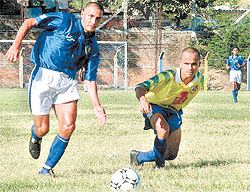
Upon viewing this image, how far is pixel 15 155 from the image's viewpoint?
9.65 meters

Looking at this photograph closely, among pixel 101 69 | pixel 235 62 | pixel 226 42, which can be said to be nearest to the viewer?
pixel 235 62

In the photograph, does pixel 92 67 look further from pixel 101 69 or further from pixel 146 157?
pixel 101 69

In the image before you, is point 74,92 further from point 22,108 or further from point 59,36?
point 22,108

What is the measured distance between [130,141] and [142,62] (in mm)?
30036

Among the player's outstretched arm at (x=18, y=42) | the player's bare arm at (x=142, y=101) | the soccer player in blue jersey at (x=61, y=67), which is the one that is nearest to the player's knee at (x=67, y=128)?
the soccer player in blue jersey at (x=61, y=67)

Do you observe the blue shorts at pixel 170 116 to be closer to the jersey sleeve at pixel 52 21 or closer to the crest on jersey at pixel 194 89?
the crest on jersey at pixel 194 89

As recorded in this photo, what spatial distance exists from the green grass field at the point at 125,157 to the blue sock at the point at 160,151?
0.13 m

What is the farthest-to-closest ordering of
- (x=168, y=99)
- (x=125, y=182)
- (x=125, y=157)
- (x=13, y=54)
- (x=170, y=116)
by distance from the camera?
(x=125, y=157) → (x=170, y=116) → (x=168, y=99) → (x=13, y=54) → (x=125, y=182)

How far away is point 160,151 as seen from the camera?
840 centimetres

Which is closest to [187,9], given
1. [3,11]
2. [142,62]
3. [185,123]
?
[142,62]

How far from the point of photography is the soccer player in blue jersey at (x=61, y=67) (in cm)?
778

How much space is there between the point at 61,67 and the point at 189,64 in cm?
134

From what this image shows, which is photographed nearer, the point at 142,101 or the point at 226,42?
the point at 142,101

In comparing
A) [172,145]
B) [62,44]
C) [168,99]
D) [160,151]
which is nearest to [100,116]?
[62,44]
